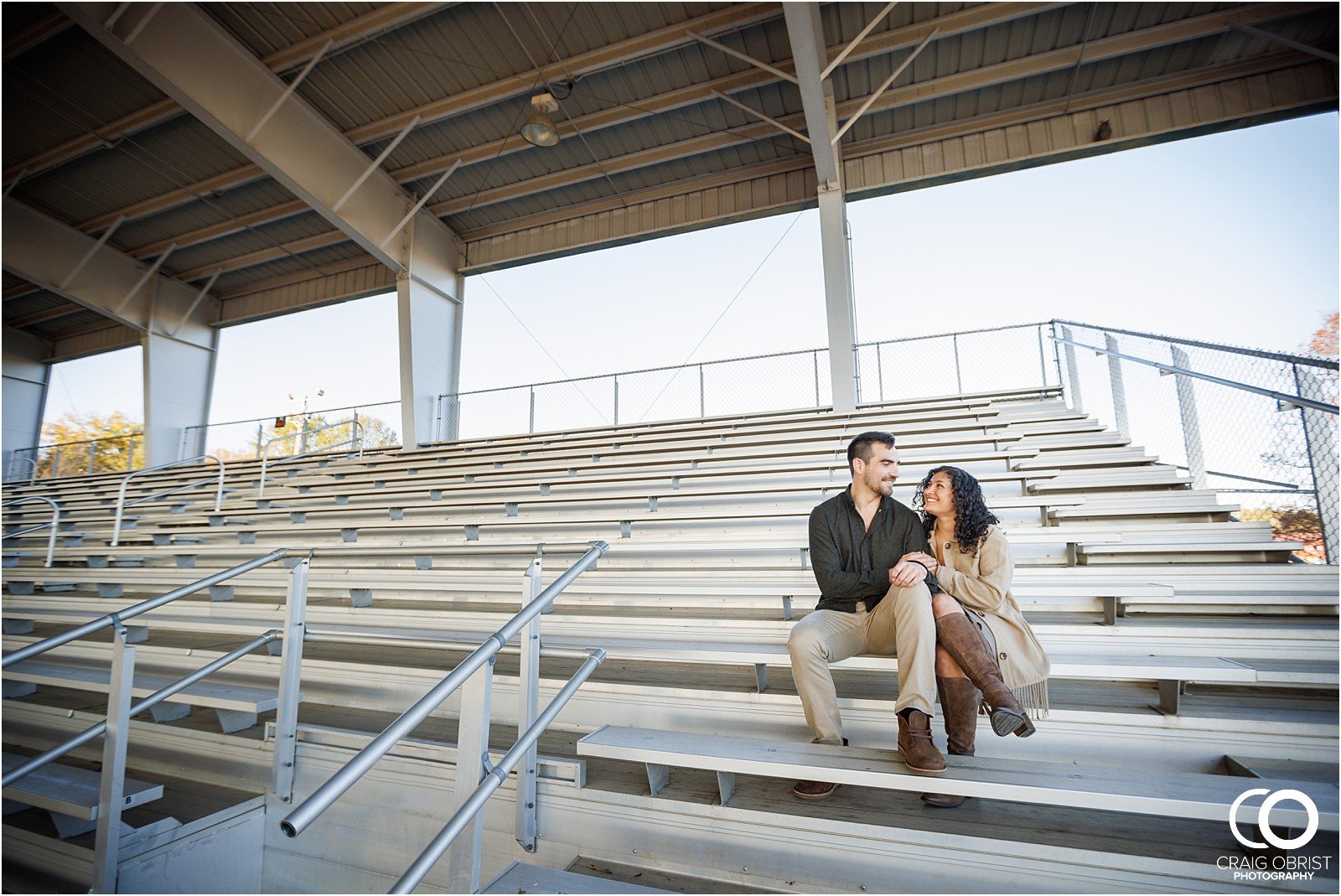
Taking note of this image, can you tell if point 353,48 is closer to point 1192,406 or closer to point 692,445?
point 692,445

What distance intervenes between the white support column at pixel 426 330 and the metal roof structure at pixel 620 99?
46 cm

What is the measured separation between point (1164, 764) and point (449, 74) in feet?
28.2

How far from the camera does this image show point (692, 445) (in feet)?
20.5

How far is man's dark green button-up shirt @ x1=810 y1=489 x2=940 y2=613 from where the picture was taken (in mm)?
2143

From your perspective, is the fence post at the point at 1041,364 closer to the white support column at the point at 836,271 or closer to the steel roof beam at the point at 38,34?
the white support column at the point at 836,271

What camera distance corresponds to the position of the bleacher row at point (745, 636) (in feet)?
5.68

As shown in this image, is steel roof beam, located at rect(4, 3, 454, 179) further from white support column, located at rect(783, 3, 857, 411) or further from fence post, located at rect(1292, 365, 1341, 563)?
fence post, located at rect(1292, 365, 1341, 563)

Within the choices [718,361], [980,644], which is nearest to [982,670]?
[980,644]

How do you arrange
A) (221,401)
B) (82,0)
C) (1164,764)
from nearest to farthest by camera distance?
(1164,764), (82,0), (221,401)

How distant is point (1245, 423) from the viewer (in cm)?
402

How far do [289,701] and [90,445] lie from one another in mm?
14199

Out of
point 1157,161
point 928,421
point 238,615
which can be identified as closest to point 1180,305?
point 1157,161

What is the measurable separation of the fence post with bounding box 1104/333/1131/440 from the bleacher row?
0.16 m

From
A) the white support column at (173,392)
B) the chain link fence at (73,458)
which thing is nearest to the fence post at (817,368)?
the white support column at (173,392)
